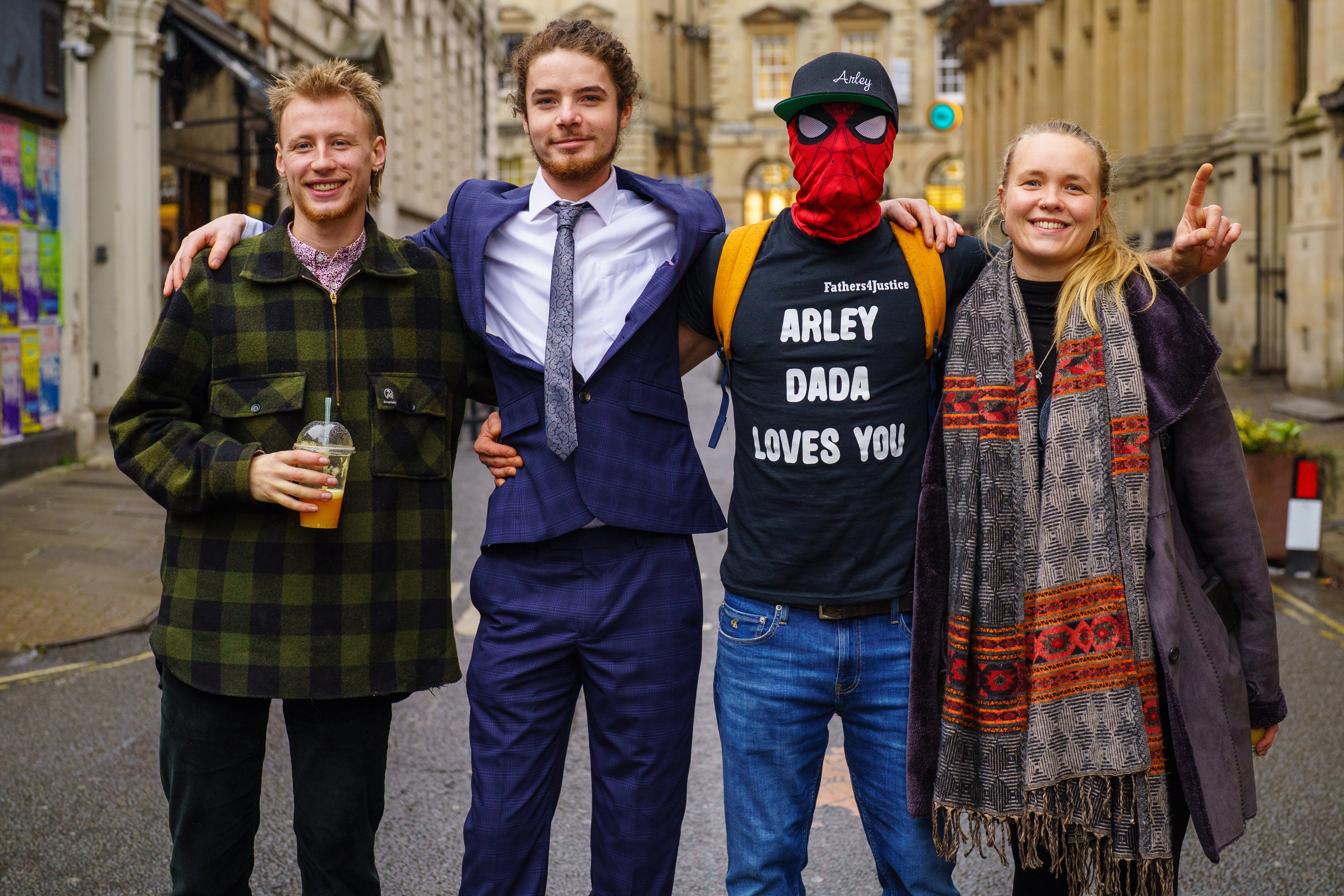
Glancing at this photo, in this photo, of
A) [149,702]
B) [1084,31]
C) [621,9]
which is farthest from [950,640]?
[621,9]

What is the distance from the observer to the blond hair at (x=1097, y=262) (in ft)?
9.66

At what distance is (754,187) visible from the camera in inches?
2344

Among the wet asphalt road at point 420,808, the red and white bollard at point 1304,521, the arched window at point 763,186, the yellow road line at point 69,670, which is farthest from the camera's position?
the arched window at point 763,186

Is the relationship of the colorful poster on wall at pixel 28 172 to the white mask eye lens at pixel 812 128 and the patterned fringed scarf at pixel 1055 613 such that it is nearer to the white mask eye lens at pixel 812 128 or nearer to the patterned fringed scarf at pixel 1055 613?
the white mask eye lens at pixel 812 128

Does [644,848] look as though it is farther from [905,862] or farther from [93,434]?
[93,434]

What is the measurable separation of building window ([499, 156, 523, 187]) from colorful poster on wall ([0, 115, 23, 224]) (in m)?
50.6

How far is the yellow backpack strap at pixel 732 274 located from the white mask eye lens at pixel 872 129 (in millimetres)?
290

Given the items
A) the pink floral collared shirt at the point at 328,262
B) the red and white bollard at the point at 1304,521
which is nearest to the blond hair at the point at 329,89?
the pink floral collared shirt at the point at 328,262

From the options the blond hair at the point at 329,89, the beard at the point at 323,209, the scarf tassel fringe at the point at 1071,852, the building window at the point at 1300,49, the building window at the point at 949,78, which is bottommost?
the scarf tassel fringe at the point at 1071,852

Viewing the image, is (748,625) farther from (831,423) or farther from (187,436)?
(187,436)

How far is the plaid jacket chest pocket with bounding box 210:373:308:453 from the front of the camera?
10.1ft

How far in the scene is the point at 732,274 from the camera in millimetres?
3189

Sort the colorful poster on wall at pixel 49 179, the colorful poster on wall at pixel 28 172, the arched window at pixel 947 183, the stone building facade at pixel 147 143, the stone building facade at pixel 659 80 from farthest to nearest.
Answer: the stone building facade at pixel 659 80 < the arched window at pixel 947 183 < the stone building facade at pixel 147 143 < the colorful poster on wall at pixel 49 179 < the colorful poster on wall at pixel 28 172

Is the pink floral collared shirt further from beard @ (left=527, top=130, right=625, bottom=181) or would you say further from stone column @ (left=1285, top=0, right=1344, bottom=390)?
stone column @ (left=1285, top=0, right=1344, bottom=390)
